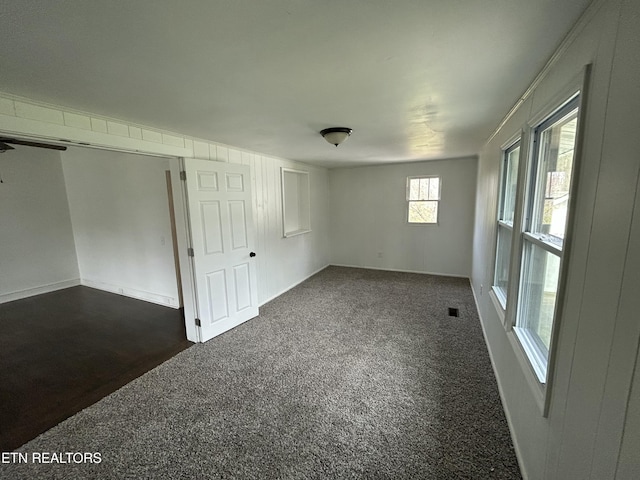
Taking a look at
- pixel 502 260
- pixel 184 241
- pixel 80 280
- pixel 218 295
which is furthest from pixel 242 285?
pixel 80 280

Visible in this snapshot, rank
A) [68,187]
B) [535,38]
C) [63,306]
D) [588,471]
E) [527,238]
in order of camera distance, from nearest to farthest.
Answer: [588,471] < [535,38] < [527,238] < [63,306] < [68,187]

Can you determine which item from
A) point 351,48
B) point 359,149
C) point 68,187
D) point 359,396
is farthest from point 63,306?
point 351,48

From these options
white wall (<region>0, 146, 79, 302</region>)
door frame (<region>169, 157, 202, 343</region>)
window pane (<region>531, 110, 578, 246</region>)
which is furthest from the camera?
white wall (<region>0, 146, 79, 302</region>)

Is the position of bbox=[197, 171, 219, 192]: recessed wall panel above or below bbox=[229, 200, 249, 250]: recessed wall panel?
above

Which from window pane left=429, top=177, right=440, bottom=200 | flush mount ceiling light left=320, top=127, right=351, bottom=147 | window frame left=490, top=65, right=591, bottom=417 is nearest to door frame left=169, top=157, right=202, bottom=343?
flush mount ceiling light left=320, top=127, right=351, bottom=147

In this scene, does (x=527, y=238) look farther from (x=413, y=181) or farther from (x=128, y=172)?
(x=128, y=172)

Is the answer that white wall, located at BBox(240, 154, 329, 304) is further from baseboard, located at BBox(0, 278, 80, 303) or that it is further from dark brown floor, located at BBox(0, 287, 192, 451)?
baseboard, located at BBox(0, 278, 80, 303)

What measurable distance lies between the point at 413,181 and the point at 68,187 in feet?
22.5

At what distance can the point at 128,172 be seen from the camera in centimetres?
407

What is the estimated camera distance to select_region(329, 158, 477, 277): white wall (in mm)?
5160

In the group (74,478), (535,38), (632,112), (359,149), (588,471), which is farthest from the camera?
(359,149)

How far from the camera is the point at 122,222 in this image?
4.36 meters

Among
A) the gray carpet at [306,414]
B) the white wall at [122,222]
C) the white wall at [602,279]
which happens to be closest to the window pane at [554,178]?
the white wall at [602,279]

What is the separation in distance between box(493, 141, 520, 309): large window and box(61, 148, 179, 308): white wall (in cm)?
421
